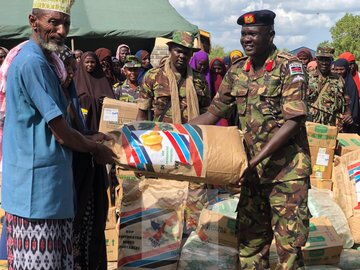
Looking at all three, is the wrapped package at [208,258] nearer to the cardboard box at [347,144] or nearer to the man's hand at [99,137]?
the man's hand at [99,137]

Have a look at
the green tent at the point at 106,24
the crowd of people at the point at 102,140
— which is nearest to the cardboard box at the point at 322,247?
the crowd of people at the point at 102,140

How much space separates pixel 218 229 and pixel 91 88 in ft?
9.01

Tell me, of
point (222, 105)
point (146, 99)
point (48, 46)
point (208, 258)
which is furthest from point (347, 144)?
point (48, 46)

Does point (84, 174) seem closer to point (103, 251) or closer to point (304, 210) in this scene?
point (103, 251)

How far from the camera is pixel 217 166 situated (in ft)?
11.4

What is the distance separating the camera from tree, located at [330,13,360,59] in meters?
33.0

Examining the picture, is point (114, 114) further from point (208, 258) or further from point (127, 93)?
point (208, 258)

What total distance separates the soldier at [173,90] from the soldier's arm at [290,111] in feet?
5.75

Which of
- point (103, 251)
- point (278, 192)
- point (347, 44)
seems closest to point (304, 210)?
point (278, 192)

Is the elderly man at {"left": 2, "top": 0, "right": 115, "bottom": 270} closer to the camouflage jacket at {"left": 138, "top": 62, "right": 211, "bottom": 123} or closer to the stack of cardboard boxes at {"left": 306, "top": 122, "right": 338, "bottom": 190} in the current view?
the camouflage jacket at {"left": 138, "top": 62, "right": 211, "bottom": 123}

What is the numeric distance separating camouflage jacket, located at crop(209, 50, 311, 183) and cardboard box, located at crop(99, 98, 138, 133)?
2.62 m

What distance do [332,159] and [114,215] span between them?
2.81 metres

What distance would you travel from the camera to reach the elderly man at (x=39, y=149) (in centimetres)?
283

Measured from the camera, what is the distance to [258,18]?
3.63m
